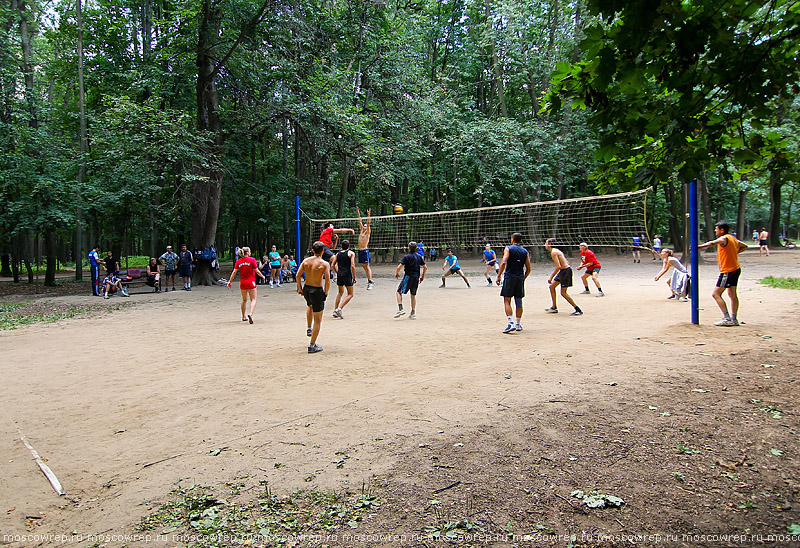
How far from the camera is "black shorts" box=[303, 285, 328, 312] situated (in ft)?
Result: 25.9

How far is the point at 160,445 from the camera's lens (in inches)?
168

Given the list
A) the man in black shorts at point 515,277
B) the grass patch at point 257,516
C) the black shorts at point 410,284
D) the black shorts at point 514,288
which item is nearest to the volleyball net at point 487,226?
the black shorts at point 410,284

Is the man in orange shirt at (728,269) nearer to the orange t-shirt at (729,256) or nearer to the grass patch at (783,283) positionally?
the orange t-shirt at (729,256)

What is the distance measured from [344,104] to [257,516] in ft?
59.7

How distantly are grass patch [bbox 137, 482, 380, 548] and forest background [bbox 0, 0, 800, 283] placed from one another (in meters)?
3.06

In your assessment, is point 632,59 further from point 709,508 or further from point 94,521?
point 94,521

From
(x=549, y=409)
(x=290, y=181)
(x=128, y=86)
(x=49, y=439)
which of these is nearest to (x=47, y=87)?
(x=128, y=86)

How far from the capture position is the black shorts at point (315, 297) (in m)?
7.89

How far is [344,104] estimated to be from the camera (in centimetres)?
1928

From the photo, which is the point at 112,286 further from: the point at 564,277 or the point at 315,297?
the point at 564,277

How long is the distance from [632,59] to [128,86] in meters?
24.1

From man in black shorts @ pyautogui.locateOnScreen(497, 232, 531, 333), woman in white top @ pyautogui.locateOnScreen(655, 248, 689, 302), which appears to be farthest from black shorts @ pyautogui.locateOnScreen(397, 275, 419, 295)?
woman in white top @ pyautogui.locateOnScreen(655, 248, 689, 302)

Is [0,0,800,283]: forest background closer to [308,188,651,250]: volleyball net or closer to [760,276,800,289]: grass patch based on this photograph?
[308,188,651,250]: volleyball net

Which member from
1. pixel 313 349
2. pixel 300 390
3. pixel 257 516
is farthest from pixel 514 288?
pixel 257 516
